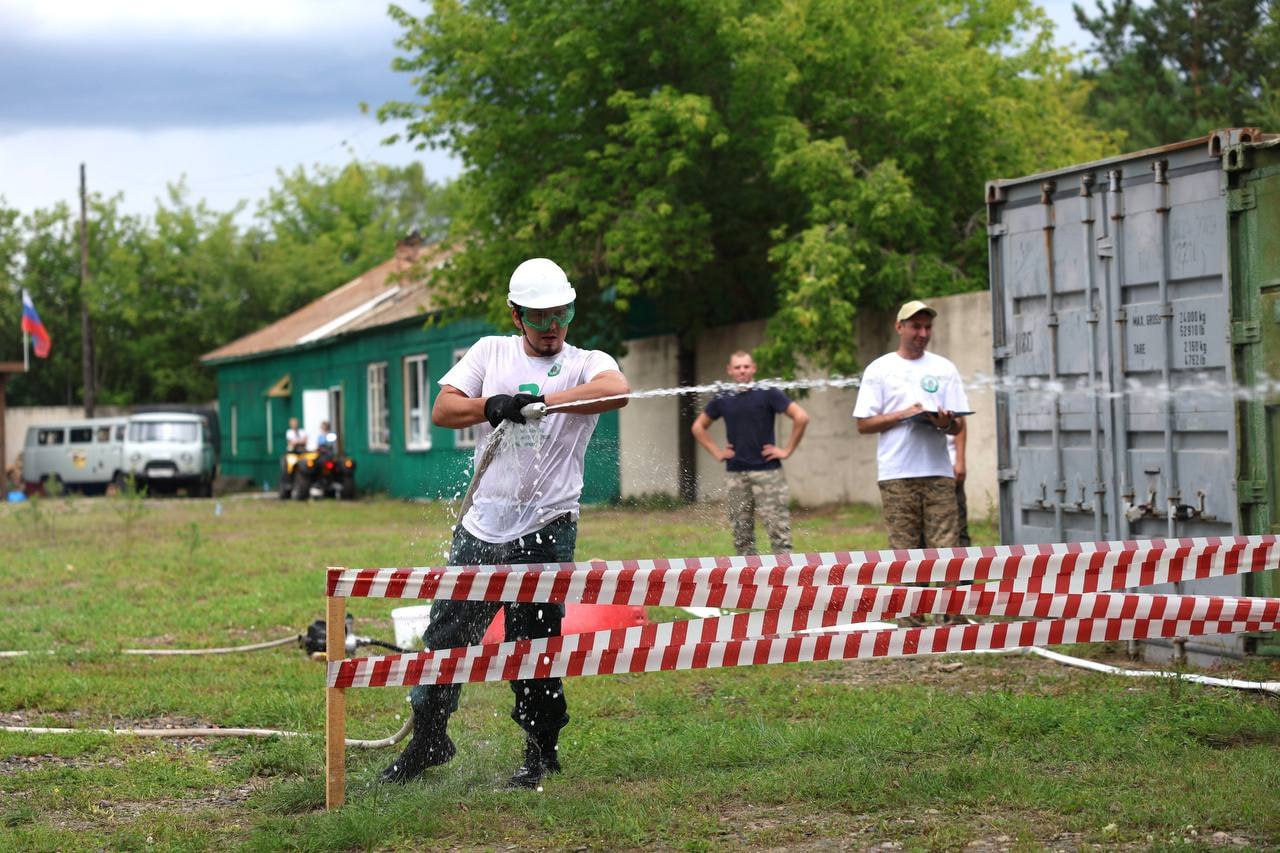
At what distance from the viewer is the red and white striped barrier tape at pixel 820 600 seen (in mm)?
5703

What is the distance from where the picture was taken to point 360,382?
3722cm

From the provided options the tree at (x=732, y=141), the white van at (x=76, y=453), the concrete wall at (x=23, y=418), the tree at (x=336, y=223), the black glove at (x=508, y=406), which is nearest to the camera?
the black glove at (x=508, y=406)

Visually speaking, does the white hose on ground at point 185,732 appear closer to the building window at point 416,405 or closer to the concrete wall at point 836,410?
the concrete wall at point 836,410

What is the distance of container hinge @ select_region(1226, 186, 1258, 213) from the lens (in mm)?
8250

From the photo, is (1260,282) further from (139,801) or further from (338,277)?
(338,277)

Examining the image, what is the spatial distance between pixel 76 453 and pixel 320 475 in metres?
11.1

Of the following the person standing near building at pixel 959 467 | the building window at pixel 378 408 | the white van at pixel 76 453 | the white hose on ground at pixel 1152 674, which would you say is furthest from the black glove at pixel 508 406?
the white van at pixel 76 453

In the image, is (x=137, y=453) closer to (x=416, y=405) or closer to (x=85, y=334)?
(x=416, y=405)

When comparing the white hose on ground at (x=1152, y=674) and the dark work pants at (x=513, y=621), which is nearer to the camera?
the dark work pants at (x=513, y=621)

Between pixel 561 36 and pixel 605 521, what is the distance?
51.8 ft

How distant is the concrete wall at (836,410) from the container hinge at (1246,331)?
4.31 metres

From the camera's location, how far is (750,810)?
557 cm

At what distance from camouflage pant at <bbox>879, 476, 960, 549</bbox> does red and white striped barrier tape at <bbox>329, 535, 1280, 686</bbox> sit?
2975mm

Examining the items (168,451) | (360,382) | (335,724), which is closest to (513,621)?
(335,724)
